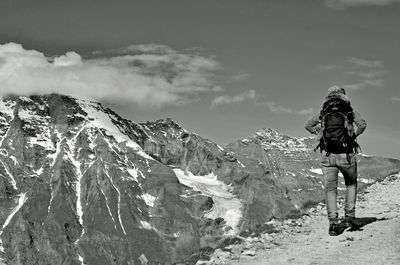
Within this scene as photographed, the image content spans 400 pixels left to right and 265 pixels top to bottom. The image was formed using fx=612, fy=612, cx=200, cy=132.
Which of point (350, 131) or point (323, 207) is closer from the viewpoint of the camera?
point (350, 131)

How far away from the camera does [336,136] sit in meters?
17.2

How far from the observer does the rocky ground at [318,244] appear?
1609 centimetres

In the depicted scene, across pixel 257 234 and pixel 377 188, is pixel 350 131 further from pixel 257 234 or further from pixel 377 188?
pixel 377 188

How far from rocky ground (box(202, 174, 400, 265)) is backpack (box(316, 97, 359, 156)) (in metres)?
2.68

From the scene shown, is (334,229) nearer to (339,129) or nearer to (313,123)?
(339,129)

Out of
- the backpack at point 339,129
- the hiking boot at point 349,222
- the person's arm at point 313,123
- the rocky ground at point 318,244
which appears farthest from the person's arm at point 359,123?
the rocky ground at point 318,244

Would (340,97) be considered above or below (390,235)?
above

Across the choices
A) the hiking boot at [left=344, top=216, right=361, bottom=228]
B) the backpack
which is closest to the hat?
the backpack

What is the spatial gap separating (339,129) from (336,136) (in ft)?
0.70

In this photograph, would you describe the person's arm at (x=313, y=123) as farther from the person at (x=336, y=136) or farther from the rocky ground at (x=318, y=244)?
the rocky ground at (x=318, y=244)

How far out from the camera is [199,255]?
1995 cm

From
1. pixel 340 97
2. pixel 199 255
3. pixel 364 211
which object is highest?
pixel 340 97

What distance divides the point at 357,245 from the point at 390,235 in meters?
1.38

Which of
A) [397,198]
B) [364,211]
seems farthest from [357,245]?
[397,198]
